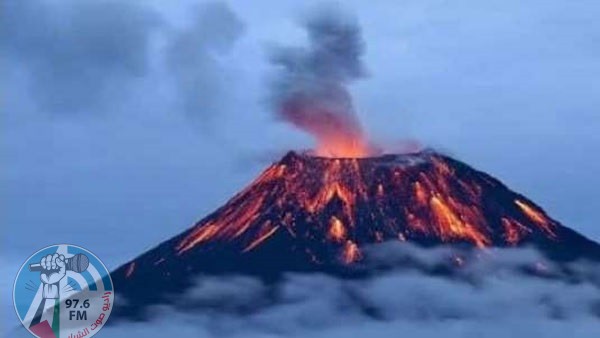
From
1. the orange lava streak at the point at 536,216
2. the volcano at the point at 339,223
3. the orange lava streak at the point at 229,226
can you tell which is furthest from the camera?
the orange lava streak at the point at 536,216

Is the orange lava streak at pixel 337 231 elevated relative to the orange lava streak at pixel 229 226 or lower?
lower

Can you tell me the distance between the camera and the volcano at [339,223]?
3595 inches

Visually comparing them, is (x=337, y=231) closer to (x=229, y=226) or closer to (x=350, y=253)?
(x=350, y=253)

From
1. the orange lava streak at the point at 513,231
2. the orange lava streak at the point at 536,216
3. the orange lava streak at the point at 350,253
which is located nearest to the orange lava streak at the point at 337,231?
the orange lava streak at the point at 350,253

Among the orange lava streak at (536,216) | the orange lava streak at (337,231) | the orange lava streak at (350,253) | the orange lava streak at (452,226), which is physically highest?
the orange lava streak at (536,216)

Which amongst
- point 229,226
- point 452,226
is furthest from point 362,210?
point 229,226

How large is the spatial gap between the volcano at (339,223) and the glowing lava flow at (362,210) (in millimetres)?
43

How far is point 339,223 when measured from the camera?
92125 millimetres

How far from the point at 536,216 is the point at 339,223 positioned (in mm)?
10506

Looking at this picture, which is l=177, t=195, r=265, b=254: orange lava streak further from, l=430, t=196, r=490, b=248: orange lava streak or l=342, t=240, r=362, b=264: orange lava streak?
l=430, t=196, r=490, b=248: orange lava streak

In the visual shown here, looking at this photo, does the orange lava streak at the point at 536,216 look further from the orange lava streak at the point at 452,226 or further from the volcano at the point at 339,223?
the orange lava streak at the point at 452,226

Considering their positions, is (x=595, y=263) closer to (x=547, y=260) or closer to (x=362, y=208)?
(x=547, y=260)

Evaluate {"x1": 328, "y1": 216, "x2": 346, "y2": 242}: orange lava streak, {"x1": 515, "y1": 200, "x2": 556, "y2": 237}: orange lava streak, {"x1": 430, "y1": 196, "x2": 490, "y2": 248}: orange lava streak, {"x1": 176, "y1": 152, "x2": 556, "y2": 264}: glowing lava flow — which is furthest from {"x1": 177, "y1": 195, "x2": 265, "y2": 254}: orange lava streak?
{"x1": 515, "y1": 200, "x2": 556, "y2": 237}: orange lava streak

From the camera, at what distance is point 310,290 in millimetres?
89750
